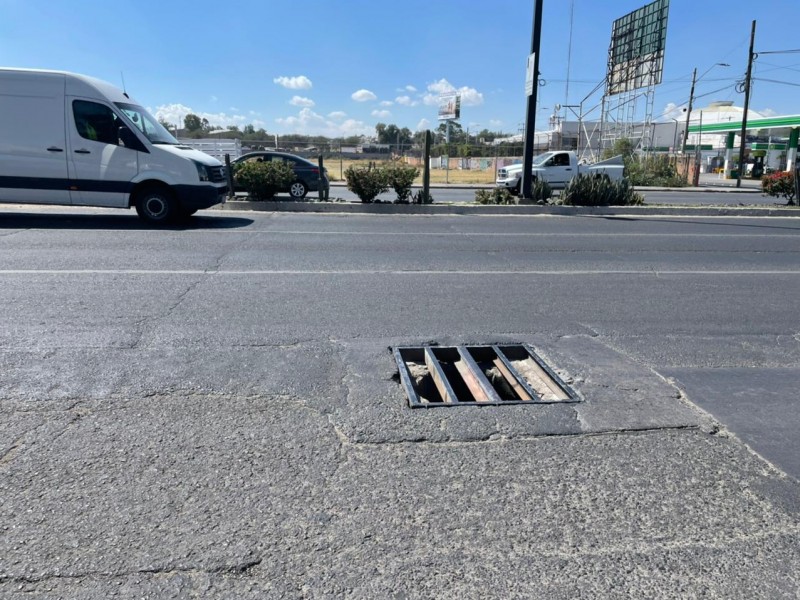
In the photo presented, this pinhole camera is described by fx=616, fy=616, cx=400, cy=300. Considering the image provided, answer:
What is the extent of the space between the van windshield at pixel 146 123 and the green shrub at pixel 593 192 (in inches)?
414

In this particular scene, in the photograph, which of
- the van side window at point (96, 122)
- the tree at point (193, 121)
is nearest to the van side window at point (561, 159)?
the van side window at point (96, 122)

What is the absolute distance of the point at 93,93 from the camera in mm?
11320

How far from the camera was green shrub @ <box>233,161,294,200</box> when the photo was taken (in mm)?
15867

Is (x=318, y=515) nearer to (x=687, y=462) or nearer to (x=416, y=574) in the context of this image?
(x=416, y=574)

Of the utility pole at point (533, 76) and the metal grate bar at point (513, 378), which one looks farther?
the utility pole at point (533, 76)

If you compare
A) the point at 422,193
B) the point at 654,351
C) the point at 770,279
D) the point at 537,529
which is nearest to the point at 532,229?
the point at 422,193

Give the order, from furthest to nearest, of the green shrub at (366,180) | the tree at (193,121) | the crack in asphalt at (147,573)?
the tree at (193,121) < the green shrub at (366,180) < the crack in asphalt at (147,573)

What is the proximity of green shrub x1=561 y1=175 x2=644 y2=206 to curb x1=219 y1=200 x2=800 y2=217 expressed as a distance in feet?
1.21

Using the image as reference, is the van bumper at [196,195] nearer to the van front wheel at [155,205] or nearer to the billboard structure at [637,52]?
the van front wheel at [155,205]

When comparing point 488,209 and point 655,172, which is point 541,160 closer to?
point 488,209

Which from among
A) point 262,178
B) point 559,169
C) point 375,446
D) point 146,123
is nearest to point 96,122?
point 146,123

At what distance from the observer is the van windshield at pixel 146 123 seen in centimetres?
1172

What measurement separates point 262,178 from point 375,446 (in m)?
13.5

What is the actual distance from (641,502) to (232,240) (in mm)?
8693
